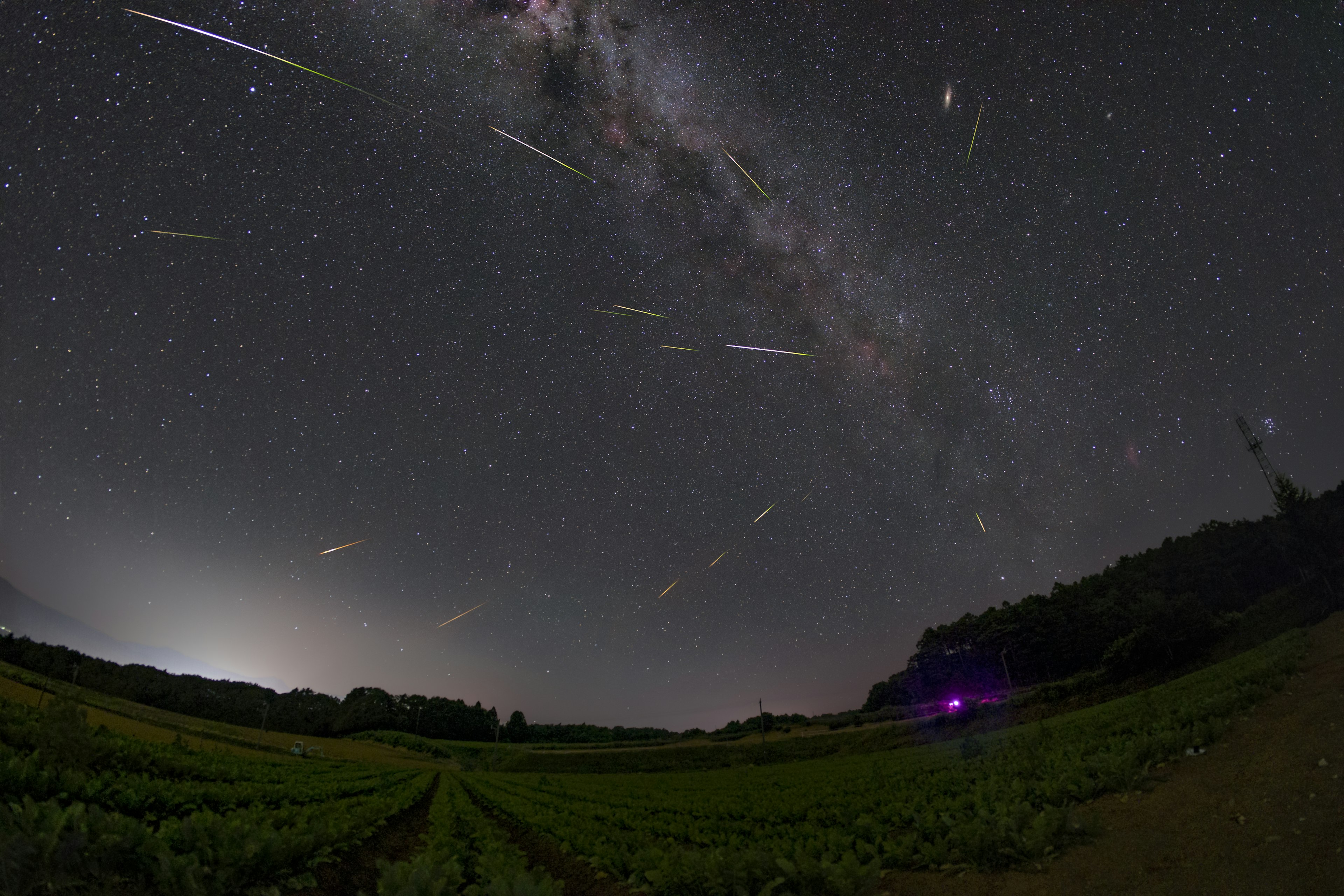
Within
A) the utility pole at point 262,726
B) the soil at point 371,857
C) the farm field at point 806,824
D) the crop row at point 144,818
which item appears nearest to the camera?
the crop row at point 144,818

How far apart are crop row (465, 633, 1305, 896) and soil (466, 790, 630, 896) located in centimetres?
25

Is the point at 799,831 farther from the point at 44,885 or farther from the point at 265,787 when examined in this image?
the point at 265,787

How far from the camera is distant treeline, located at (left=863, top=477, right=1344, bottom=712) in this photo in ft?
166

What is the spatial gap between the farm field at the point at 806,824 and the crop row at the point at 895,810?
0.19 ft

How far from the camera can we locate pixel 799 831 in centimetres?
1278

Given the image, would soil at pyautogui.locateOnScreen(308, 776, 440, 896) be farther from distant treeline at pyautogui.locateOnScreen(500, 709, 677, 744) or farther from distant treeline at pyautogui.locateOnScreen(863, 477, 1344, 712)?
distant treeline at pyautogui.locateOnScreen(500, 709, 677, 744)

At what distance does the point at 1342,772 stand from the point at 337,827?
1722 centimetres

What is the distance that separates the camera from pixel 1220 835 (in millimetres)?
7922

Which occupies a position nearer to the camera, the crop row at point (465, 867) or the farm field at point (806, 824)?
the crop row at point (465, 867)

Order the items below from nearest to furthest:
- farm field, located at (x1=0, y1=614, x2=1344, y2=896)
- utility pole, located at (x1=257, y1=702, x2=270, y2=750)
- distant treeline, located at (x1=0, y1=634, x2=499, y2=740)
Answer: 1. farm field, located at (x1=0, y1=614, x2=1344, y2=896)
2. utility pole, located at (x1=257, y1=702, x2=270, y2=750)
3. distant treeline, located at (x1=0, y1=634, x2=499, y2=740)

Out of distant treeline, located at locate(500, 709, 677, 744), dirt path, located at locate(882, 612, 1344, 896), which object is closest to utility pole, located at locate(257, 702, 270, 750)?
distant treeline, located at locate(500, 709, 677, 744)

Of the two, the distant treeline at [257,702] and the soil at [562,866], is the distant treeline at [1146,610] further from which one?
the distant treeline at [257,702]

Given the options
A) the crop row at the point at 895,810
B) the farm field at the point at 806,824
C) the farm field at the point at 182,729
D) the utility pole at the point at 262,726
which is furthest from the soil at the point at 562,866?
the utility pole at the point at 262,726

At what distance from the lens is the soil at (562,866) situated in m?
10.6
